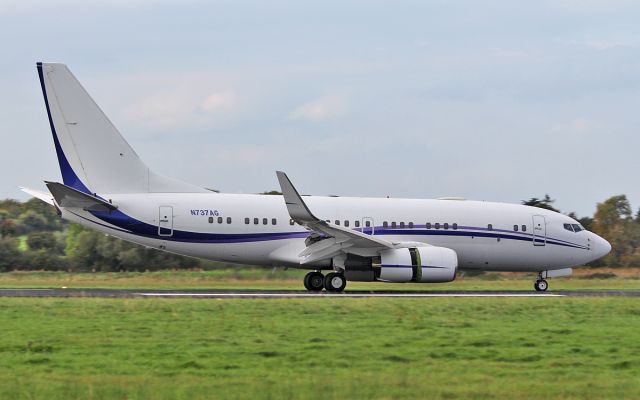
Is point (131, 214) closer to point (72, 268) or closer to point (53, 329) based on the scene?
point (53, 329)

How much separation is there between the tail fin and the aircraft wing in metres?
5.70

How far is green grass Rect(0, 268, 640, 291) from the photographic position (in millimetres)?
36781

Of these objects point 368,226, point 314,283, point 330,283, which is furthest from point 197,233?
point 368,226

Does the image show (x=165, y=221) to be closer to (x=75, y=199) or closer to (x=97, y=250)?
(x=75, y=199)

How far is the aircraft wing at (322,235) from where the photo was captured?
3002cm

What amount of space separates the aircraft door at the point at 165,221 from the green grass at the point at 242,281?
363 centimetres

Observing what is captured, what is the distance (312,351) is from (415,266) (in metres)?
15.5

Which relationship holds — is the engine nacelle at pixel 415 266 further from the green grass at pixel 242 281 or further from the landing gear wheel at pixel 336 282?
the green grass at pixel 242 281

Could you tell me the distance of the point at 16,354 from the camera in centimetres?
1545

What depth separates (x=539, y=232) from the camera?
117 ft

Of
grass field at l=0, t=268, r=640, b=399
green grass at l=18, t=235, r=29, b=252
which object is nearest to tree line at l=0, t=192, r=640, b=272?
green grass at l=18, t=235, r=29, b=252

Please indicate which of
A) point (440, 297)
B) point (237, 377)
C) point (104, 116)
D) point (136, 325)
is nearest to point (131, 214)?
point (104, 116)

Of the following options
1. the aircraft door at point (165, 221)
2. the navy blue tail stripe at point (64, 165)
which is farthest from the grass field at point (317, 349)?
the navy blue tail stripe at point (64, 165)

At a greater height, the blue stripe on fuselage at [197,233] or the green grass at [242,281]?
the blue stripe on fuselage at [197,233]
